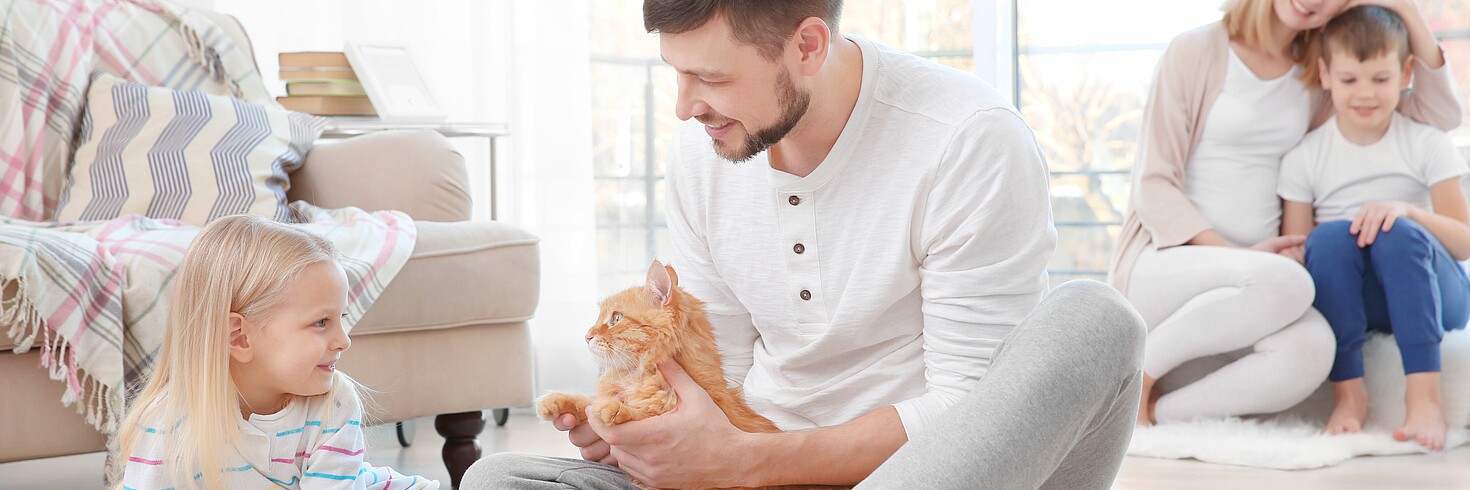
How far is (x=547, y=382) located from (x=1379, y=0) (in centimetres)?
232

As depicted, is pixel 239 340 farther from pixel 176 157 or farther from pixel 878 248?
pixel 176 157

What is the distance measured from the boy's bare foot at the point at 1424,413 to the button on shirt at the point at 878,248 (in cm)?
166

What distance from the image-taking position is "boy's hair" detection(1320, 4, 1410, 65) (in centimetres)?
262

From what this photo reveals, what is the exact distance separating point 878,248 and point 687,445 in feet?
0.97

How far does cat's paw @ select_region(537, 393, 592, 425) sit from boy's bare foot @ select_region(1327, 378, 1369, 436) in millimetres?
1933

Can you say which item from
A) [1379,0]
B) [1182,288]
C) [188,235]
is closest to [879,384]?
[188,235]

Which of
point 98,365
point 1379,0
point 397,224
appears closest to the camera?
point 98,365

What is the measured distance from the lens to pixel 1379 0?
265 cm

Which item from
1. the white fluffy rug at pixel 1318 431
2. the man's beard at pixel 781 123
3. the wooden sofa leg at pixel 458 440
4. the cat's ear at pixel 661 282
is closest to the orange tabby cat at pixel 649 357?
the cat's ear at pixel 661 282

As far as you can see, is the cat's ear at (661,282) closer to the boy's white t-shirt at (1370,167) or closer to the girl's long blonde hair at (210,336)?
the girl's long blonde hair at (210,336)

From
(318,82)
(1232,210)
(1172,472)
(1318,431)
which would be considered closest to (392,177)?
(318,82)

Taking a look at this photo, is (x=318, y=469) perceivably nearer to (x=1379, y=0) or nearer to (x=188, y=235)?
(x=188, y=235)

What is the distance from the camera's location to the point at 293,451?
1.46 m

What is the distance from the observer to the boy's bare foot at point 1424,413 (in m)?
2.44
